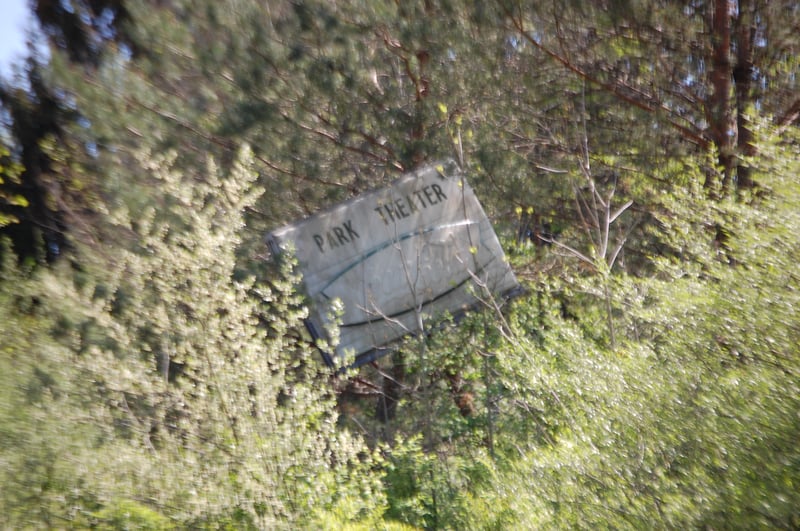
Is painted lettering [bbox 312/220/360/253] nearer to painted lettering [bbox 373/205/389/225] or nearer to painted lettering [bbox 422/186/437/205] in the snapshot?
painted lettering [bbox 373/205/389/225]

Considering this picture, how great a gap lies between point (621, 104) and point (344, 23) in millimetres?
3065

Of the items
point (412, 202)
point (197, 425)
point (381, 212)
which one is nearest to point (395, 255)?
point (381, 212)

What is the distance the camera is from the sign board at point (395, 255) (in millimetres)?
9227

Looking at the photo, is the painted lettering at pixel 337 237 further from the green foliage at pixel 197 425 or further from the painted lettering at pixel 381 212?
the green foliage at pixel 197 425

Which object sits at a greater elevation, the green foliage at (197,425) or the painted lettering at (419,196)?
the painted lettering at (419,196)

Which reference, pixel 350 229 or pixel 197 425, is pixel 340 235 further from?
pixel 197 425

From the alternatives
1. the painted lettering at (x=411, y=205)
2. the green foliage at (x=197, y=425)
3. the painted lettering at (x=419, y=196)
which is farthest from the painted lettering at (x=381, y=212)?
the green foliage at (x=197, y=425)

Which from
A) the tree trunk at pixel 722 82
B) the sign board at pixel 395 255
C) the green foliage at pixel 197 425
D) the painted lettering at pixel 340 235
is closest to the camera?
the green foliage at pixel 197 425

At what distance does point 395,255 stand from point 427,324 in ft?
2.95

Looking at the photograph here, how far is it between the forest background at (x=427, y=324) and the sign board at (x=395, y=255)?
0.38 m

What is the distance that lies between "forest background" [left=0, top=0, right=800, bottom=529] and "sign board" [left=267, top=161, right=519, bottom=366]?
1.26 ft

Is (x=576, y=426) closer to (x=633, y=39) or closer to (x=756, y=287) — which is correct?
(x=756, y=287)

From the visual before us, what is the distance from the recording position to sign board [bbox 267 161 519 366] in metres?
9.23

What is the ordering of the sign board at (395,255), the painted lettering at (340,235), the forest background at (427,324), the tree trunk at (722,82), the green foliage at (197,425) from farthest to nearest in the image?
the painted lettering at (340,235), the sign board at (395,255), the tree trunk at (722,82), the green foliage at (197,425), the forest background at (427,324)
